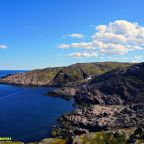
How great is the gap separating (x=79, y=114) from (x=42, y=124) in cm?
2244

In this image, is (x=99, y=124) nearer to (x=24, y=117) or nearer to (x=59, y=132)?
(x=59, y=132)

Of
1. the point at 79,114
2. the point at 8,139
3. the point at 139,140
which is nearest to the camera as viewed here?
the point at 139,140

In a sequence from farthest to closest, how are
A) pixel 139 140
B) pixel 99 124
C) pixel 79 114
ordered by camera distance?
1. pixel 79 114
2. pixel 99 124
3. pixel 139 140

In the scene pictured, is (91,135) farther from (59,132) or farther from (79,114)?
(79,114)

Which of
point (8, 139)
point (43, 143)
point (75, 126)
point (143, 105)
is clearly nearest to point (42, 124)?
point (75, 126)

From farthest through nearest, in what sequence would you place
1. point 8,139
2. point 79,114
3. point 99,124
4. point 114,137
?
point 79,114, point 99,124, point 8,139, point 114,137

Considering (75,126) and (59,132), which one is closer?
(59,132)

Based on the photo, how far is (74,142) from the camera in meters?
121

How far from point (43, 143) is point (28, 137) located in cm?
2485

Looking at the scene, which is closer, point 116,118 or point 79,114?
point 116,118

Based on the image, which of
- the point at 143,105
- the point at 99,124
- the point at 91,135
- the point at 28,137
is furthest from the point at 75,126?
the point at 143,105

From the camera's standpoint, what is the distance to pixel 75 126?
540 feet

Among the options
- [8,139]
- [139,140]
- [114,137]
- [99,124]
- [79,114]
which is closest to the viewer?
[139,140]

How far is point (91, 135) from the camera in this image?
12862 centimetres
